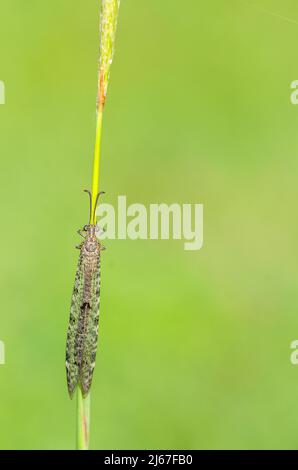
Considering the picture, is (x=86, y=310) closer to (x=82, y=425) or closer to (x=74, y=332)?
(x=74, y=332)

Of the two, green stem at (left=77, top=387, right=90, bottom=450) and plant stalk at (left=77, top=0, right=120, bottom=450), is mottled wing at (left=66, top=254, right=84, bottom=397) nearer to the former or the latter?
green stem at (left=77, top=387, right=90, bottom=450)

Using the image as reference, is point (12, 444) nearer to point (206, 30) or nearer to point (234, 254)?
point (234, 254)

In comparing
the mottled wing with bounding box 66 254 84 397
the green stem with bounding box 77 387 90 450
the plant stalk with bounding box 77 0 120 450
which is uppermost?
the plant stalk with bounding box 77 0 120 450

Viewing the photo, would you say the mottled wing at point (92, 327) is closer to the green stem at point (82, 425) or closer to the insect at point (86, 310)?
the insect at point (86, 310)

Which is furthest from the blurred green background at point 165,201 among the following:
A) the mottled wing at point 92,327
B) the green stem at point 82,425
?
the green stem at point 82,425

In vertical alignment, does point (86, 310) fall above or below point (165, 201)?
below

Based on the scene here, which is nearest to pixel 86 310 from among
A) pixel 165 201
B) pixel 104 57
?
pixel 104 57

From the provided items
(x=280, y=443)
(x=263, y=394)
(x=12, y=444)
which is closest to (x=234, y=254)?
(x=263, y=394)

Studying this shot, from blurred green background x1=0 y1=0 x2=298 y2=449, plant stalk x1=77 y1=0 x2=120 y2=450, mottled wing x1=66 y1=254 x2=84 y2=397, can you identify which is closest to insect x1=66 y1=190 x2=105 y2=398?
mottled wing x1=66 y1=254 x2=84 y2=397
